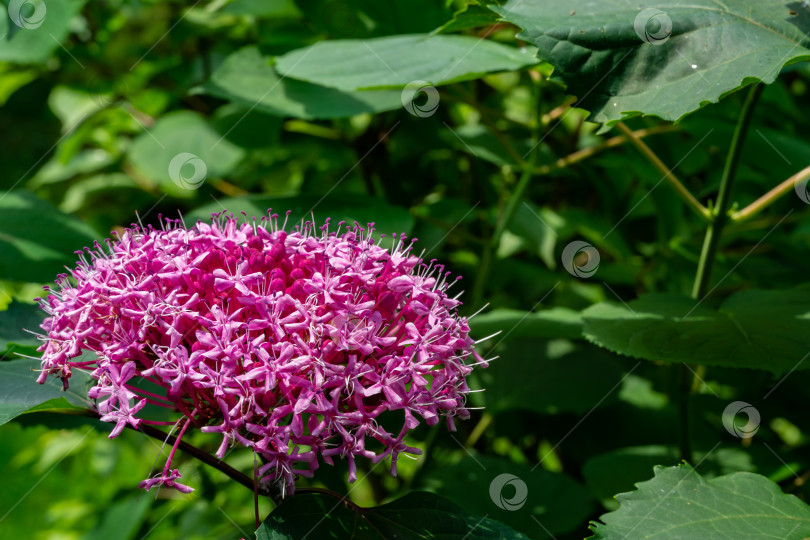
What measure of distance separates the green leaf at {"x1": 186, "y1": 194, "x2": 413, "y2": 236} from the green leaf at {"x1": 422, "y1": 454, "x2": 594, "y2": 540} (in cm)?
60

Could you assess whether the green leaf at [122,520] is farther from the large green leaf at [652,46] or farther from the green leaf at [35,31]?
the large green leaf at [652,46]

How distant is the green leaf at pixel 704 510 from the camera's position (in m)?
0.96

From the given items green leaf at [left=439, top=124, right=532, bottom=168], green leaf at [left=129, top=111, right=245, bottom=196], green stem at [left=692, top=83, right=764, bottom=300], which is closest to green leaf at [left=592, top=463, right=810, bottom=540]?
green stem at [left=692, top=83, right=764, bottom=300]

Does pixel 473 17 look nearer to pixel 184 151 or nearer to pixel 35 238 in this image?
pixel 35 238

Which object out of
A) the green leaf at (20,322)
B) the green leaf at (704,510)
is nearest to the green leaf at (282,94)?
the green leaf at (20,322)

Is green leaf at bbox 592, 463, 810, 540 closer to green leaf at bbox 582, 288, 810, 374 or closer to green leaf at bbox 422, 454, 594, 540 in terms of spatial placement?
green leaf at bbox 582, 288, 810, 374

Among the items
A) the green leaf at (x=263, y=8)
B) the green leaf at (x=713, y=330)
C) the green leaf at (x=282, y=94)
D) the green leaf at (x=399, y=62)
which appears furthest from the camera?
the green leaf at (x=263, y=8)

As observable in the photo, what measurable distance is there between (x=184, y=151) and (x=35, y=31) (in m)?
0.48

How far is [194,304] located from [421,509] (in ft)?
1.40

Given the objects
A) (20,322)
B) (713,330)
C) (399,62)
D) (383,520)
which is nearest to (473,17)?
(399,62)

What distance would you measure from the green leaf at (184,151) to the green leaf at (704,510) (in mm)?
1409

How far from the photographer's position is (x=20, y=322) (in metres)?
1.28

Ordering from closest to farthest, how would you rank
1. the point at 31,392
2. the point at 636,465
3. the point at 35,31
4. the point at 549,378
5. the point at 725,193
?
the point at 31,392 < the point at 725,193 < the point at 636,465 < the point at 35,31 < the point at 549,378

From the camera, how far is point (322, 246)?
1039 millimetres
